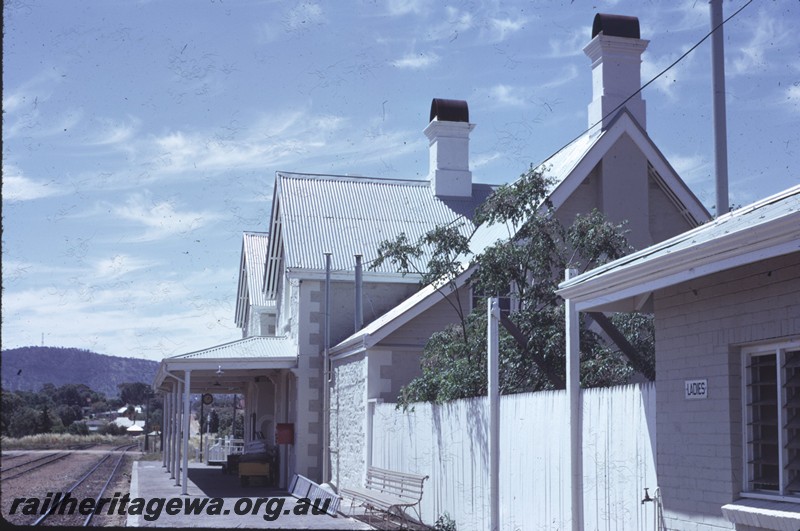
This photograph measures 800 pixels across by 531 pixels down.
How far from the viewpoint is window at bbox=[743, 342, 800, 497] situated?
7.96 metres

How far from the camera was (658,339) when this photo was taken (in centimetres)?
945

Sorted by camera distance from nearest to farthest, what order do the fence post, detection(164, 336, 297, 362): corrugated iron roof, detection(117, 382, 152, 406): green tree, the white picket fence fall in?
the white picket fence, the fence post, detection(164, 336, 297, 362): corrugated iron roof, detection(117, 382, 152, 406): green tree

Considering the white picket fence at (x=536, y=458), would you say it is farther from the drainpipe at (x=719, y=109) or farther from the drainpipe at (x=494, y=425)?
the drainpipe at (x=719, y=109)

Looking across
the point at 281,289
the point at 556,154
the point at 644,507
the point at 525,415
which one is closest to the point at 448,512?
the point at 525,415

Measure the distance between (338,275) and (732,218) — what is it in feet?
50.0

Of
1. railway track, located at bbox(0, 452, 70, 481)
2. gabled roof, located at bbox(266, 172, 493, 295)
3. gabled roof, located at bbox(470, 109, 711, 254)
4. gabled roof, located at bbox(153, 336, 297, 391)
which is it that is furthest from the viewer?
railway track, located at bbox(0, 452, 70, 481)

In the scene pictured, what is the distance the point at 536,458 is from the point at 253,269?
78.2ft

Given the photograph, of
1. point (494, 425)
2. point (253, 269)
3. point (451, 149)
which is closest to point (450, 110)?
point (451, 149)

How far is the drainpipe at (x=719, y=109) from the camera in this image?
11.2 metres

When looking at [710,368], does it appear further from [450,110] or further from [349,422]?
[450,110]

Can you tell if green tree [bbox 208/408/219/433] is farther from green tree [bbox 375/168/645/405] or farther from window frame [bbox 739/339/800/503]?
window frame [bbox 739/339/800/503]

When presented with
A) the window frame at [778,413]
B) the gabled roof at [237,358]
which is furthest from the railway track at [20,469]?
the window frame at [778,413]

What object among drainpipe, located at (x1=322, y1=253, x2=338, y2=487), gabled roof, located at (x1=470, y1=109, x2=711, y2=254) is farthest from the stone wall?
gabled roof, located at (x1=470, y1=109, x2=711, y2=254)

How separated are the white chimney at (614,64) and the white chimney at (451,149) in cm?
740
